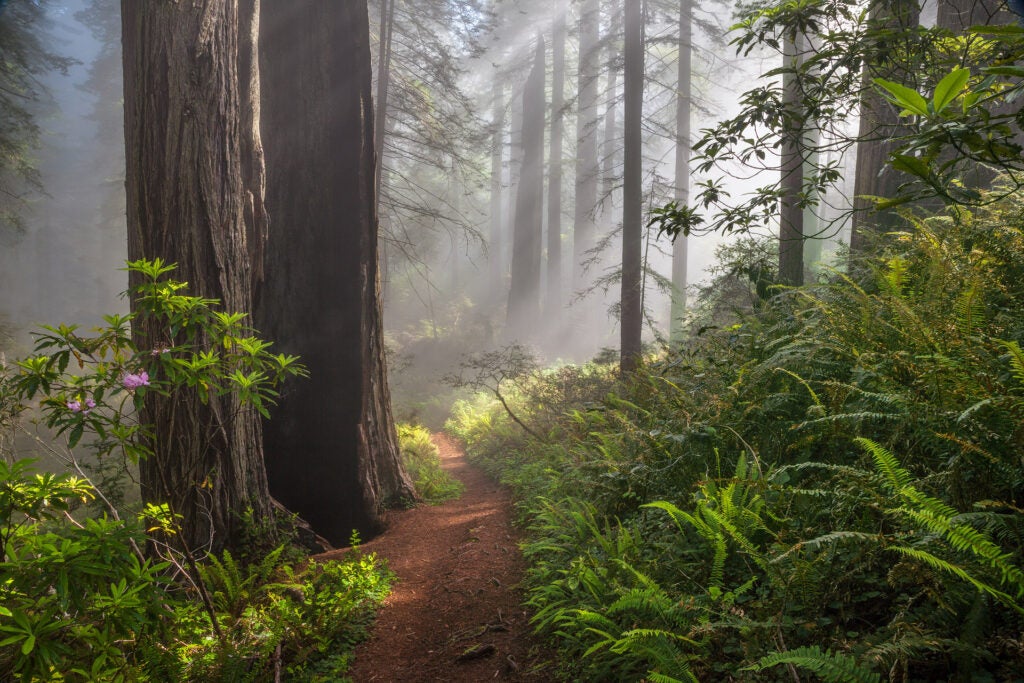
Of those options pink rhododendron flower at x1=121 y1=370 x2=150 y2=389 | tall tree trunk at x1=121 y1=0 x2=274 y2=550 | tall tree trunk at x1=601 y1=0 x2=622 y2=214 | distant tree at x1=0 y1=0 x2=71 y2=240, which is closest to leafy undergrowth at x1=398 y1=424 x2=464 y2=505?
tall tree trunk at x1=121 y1=0 x2=274 y2=550

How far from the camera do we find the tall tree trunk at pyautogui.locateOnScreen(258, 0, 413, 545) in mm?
5957

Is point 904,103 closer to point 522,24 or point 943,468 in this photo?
point 943,468

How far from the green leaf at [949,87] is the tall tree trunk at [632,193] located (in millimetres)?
10261

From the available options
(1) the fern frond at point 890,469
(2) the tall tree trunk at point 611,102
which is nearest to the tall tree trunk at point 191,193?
(1) the fern frond at point 890,469

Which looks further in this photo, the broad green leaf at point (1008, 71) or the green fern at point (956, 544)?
the green fern at point (956, 544)

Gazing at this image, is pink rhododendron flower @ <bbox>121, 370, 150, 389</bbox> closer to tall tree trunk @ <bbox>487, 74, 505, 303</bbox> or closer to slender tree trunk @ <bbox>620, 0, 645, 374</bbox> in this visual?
slender tree trunk @ <bbox>620, 0, 645, 374</bbox>

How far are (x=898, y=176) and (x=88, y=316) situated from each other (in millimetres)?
49075

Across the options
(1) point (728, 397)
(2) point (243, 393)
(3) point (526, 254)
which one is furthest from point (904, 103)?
(3) point (526, 254)

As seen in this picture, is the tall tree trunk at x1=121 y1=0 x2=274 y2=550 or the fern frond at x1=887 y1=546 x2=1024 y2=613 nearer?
the fern frond at x1=887 y1=546 x2=1024 y2=613

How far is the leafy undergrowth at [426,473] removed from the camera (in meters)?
7.51

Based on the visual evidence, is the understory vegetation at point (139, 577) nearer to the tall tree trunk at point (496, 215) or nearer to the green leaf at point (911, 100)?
the green leaf at point (911, 100)

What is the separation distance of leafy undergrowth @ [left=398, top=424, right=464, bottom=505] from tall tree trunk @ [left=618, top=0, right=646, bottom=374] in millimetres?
4473

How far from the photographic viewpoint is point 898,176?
659 cm

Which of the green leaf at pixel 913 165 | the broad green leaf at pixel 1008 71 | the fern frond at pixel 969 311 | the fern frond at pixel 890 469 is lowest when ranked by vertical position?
the fern frond at pixel 890 469
